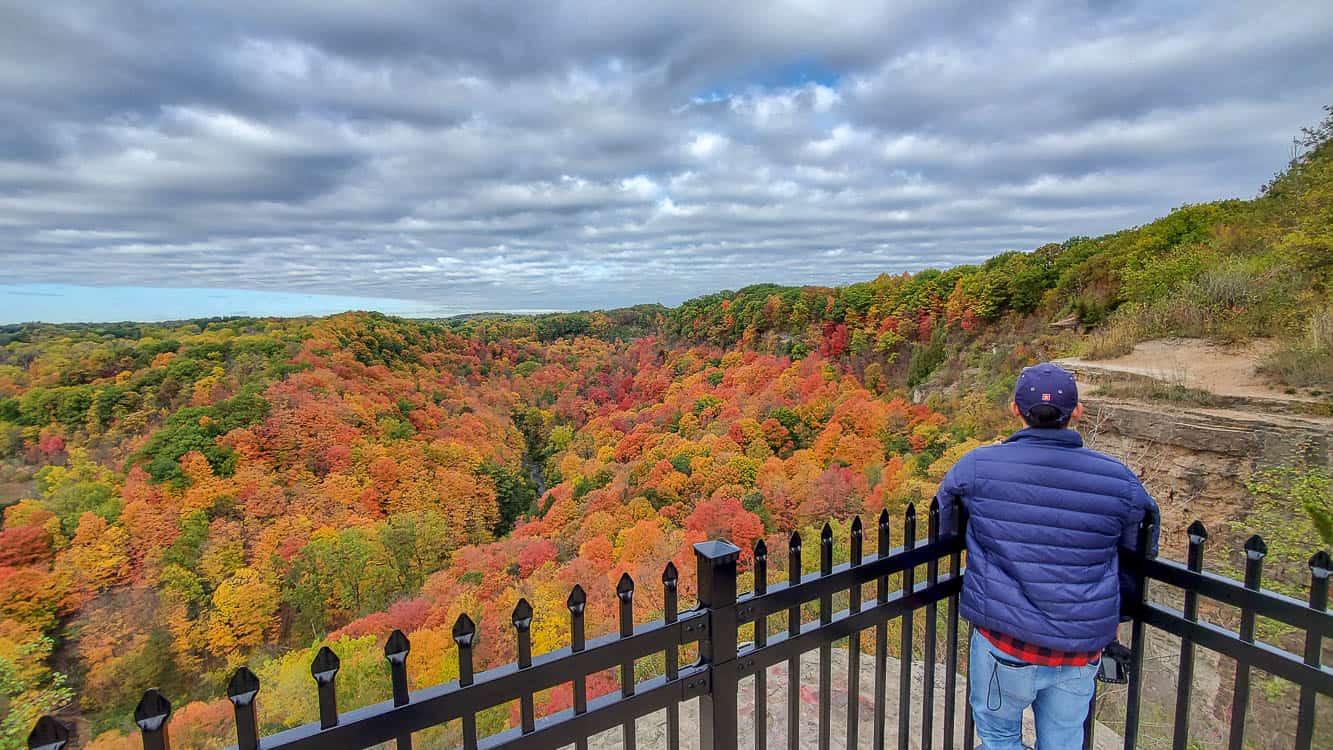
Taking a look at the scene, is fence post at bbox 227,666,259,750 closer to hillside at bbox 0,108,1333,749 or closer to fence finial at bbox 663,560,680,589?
fence finial at bbox 663,560,680,589

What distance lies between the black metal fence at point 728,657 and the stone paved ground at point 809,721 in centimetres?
151

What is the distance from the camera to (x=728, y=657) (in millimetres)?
1864

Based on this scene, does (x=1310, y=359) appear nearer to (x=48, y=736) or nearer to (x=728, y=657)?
(x=728, y=657)

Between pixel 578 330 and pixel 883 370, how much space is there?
5073cm

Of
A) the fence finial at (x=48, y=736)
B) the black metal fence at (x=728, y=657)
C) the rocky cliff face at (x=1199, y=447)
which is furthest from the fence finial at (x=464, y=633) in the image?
the rocky cliff face at (x=1199, y=447)

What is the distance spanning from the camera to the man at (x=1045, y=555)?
1906 mm

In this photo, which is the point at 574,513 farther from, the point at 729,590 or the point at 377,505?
the point at 729,590

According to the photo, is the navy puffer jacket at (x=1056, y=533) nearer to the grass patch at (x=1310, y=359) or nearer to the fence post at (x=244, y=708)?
the fence post at (x=244, y=708)

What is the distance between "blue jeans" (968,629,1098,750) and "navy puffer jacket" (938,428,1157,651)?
7.2 inches

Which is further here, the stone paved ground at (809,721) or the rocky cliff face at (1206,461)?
the rocky cliff face at (1206,461)

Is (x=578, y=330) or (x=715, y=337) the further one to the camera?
(x=578, y=330)

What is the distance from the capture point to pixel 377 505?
121 feet

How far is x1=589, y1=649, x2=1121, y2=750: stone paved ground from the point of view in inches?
142

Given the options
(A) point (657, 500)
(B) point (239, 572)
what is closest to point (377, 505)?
(B) point (239, 572)
